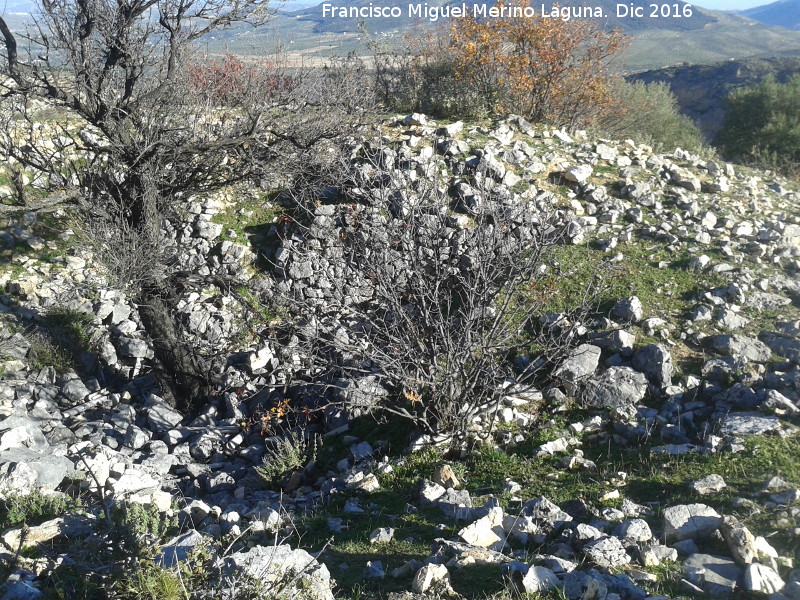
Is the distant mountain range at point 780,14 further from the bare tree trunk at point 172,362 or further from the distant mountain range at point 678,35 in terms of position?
the bare tree trunk at point 172,362

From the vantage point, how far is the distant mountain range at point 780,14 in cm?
10288

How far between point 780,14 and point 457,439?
13441 centimetres

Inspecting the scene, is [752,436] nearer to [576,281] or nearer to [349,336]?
[576,281]

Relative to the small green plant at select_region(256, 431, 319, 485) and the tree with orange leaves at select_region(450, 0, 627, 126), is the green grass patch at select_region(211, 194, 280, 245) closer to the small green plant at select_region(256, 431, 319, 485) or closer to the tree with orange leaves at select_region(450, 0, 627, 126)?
the small green plant at select_region(256, 431, 319, 485)

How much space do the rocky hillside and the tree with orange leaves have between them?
1.26 m

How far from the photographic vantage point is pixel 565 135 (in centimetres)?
1014

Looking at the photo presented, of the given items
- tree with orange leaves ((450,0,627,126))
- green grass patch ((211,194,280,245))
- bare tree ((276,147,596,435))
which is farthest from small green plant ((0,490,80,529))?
tree with orange leaves ((450,0,627,126))

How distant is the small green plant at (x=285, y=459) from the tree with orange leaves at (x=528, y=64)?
7539mm

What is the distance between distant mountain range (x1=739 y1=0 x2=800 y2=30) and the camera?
102875mm

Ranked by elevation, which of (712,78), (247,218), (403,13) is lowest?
(247,218)

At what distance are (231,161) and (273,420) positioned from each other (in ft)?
11.7

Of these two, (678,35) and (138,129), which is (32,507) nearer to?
(138,129)

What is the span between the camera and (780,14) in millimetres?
109938

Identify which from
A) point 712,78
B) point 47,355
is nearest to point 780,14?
point 712,78
